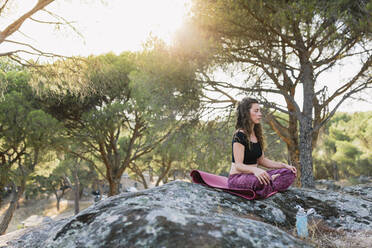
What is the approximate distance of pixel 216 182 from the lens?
10.3 feet

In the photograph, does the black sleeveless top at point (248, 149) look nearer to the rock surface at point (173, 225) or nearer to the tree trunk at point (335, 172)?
the rock surface at point (173, 225)

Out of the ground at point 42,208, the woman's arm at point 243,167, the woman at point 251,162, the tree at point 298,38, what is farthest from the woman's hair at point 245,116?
the ground at point 42,208

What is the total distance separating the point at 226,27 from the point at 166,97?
248cm

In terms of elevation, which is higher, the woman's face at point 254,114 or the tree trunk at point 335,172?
the woman's face at point 254,114

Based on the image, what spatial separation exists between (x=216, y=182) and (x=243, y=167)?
1.27 feet

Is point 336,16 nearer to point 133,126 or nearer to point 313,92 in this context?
point 313,92

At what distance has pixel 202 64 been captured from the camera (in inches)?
284

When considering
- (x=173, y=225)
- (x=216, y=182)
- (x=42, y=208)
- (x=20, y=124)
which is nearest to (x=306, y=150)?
(x=216, y=182)

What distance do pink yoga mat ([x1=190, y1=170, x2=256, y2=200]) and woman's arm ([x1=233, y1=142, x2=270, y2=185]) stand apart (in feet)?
0.58

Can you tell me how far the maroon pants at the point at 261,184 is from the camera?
2.84 metres

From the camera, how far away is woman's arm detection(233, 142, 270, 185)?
9.11 ft

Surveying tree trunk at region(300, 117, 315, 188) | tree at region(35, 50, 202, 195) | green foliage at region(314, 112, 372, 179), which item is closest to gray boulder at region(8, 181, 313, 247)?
tree at region(35, 50, 202, 195)

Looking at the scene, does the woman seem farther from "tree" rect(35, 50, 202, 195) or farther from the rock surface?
"tree" rect(35, 50, 202, 195)

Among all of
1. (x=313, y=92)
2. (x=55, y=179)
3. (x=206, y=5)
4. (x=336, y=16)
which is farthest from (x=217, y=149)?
(x=55, y=179)
